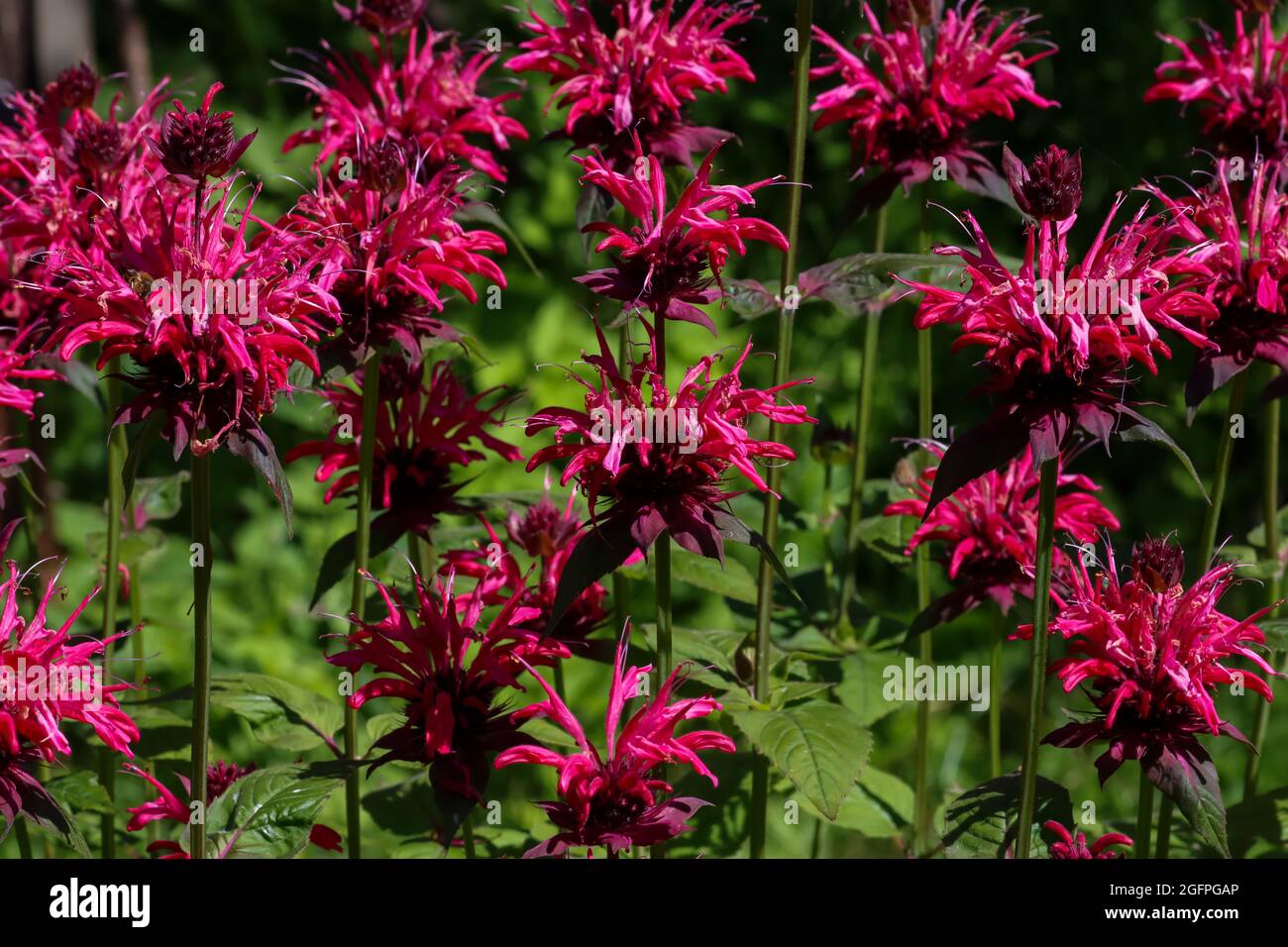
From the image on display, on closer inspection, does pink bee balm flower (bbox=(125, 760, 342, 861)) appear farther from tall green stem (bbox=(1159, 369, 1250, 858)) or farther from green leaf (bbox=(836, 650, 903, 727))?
tall green stem (bbox=(1159, 369, 1250, 858))

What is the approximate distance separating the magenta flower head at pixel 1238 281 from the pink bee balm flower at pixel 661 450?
0.54 m

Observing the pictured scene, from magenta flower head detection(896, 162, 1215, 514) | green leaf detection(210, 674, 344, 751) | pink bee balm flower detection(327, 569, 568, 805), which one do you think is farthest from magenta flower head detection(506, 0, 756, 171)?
green leaf detection(210, 674, 344, 751)

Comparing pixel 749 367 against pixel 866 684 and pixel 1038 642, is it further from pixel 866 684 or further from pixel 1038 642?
pixel 1038 642

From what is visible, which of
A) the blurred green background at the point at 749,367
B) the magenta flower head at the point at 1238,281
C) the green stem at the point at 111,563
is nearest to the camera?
the magenta flower head at the point at 1238,281

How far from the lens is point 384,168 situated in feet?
6.20

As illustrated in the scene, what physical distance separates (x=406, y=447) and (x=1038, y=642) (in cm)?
96

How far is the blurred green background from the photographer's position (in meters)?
3.90

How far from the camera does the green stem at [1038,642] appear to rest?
1635 millimetres

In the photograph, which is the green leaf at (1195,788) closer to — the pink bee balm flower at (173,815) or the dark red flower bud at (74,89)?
the pink bee balm flower at (173,815)

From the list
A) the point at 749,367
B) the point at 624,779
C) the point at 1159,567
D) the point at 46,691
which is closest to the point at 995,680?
the point at 1159,567

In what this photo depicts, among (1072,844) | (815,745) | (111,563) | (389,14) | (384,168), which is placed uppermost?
(389,14)

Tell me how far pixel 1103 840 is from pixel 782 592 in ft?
2.80

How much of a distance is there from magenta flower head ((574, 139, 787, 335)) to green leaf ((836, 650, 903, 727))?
2.39 feet

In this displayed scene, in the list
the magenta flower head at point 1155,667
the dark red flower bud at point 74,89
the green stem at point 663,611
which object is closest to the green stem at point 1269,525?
the magenta flower head at point 1155,667
